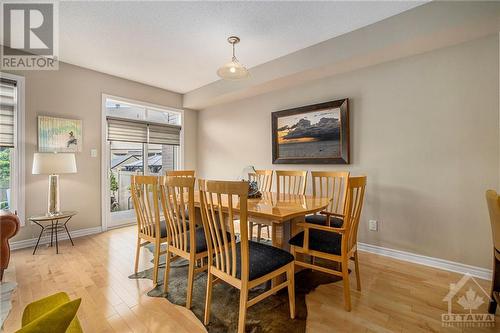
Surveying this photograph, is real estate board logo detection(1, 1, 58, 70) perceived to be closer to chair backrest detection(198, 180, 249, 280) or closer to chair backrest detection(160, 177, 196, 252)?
chair backrest detection(160, 177, 196, 252)

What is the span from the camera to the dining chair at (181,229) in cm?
181

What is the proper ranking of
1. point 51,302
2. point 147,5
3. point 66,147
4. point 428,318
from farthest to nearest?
point 66,147 < point 147,5 < point 428,318 < point 51,302

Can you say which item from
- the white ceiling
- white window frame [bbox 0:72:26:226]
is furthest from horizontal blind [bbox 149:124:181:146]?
white window frame [bbox 0:72:26:226]

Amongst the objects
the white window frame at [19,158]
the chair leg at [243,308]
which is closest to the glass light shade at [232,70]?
the chair leg at [243,308]

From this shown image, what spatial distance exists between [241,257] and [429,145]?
240 cm

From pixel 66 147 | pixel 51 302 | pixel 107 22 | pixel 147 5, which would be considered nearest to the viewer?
pixel 51 302

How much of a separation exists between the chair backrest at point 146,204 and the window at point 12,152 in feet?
6.68

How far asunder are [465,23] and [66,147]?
489 cm

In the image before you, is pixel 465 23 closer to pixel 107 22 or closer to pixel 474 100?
pixel 474 100

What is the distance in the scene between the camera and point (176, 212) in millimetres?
1904

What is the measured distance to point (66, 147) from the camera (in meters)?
3.49

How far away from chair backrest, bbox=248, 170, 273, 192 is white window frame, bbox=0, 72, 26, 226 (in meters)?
3.01

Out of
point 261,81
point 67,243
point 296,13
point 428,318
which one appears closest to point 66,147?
point 67,243

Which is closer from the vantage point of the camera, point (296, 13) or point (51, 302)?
point (51, 302)
